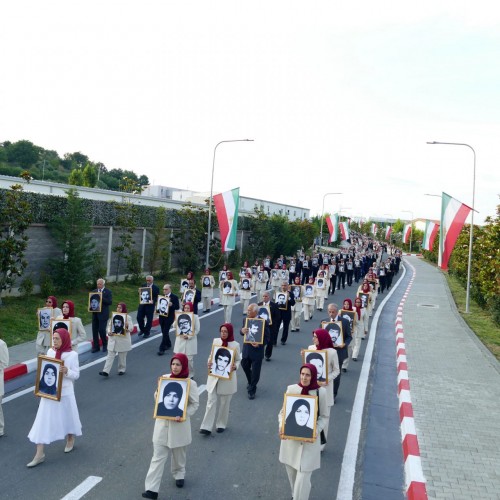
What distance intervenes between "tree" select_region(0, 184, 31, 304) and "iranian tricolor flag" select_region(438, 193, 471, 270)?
49.6ft

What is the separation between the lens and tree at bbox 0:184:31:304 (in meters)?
16.5

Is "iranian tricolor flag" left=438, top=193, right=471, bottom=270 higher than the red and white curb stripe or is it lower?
higher

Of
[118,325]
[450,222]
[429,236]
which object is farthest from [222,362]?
[429,236]

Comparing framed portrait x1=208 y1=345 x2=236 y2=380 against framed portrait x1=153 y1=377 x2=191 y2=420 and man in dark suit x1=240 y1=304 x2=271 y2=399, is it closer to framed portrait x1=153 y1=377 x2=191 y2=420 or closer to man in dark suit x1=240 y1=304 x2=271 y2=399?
man in dark suit x1=240 y1=304 x2=271 y2=399

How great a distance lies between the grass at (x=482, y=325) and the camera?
58.3 feet

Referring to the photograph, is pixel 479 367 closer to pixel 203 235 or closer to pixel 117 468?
pixel 117 468

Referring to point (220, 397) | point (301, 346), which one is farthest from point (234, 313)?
point (220, 397)

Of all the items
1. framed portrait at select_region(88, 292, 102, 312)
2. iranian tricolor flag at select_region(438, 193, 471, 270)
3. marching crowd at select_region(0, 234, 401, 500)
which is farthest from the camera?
iranian tricolor flag at select_region(438, 193, 471, 270)

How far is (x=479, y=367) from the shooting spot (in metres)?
14.3

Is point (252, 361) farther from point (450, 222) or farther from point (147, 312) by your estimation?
point (450, 222)

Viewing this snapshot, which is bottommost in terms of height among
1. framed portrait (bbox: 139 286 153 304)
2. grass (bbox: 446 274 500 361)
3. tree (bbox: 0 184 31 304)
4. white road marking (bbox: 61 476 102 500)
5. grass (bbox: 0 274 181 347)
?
white road marking (bbox: 61 476 102 500)

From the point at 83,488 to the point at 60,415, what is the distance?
1.22m

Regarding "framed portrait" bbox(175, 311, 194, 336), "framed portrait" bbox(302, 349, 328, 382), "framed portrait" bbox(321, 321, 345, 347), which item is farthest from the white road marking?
"framed portrait" bbox(321, 321, 345, 347)

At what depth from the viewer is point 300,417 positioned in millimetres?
6355
